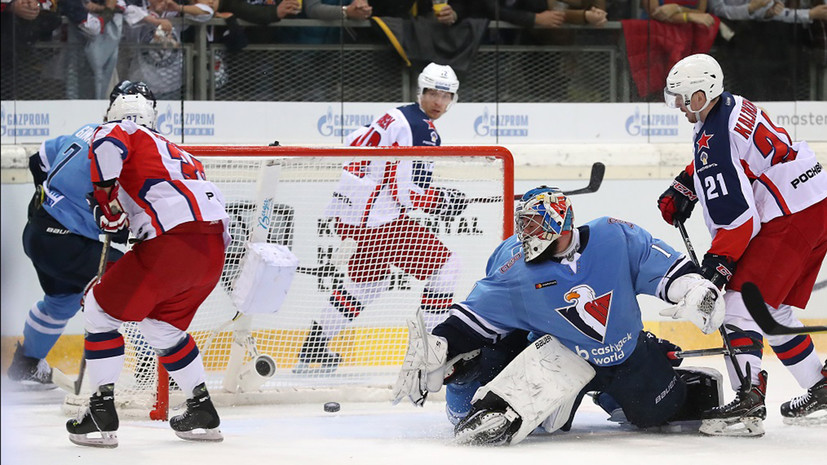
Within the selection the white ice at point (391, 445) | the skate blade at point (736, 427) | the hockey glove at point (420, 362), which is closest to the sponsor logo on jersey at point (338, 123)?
the white ice at point (391, 445)

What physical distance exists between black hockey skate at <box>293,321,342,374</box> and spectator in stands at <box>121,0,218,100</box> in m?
1.44

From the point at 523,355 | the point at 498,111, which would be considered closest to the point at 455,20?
the point at 498,111

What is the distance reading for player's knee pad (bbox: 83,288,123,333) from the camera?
3148 millimetres

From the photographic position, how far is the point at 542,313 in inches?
129

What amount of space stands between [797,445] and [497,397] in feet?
2.74

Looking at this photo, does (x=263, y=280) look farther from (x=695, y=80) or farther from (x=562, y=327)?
(x=695, y=80)

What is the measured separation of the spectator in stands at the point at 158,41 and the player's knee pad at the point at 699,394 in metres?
2.71

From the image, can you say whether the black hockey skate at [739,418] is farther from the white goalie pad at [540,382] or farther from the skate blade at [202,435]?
the skate blade at [202,435]

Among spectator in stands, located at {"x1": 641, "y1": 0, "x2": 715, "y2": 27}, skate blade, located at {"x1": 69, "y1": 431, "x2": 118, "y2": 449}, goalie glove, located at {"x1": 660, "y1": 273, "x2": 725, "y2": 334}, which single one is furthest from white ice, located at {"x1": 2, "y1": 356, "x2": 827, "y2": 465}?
spectator in stands, located at {"x1": 641, "y1": 0, "x2": 715, "y2": 27}

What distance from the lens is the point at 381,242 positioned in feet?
14.4

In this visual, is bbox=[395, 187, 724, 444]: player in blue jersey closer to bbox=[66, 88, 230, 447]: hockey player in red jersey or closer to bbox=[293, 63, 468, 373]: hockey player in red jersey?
bbox=[66, 88, 230, 447]: hockey player in red jersey

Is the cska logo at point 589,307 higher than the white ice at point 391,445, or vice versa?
the cska logo at point 589,307

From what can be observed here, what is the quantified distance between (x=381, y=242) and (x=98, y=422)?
1.51m

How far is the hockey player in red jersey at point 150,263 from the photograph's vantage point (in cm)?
312
